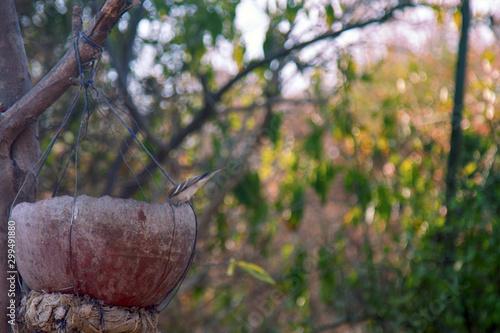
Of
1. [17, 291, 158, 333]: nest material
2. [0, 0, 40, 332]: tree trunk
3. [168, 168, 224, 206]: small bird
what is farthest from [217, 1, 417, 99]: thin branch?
[17, 291, 158, 333]: nest material

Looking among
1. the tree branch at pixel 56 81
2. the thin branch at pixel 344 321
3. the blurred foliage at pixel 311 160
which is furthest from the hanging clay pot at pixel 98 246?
the thin branch at pixel 344 321

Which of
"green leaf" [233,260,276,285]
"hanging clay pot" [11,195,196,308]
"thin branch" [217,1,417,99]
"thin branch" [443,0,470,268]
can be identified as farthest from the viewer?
"thin branch" [217,1,417,99]

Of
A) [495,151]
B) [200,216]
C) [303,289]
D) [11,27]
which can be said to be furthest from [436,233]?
[11,27]

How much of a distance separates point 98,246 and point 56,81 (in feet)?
1.90

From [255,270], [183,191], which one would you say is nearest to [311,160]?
[255,270]

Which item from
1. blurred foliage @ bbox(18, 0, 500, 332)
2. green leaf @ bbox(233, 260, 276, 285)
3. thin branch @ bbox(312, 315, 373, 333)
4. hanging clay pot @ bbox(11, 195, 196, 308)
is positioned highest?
hanging clay pot @ bbox(11, 195, 196, 308)

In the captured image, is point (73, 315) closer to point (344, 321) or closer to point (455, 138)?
point (455, 138)

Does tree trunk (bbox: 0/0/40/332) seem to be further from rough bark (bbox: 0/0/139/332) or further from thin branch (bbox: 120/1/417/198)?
thin branch (bbox: 120/1/417/198)

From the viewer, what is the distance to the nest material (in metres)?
1.45

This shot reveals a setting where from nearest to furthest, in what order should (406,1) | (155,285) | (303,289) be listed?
1. (155,285)
2. (406,1)
3. (303,289)

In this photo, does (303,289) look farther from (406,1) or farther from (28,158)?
(28,158)

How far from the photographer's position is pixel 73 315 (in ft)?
4.75

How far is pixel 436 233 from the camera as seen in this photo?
13.6 ft

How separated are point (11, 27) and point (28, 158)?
47 centimetres
